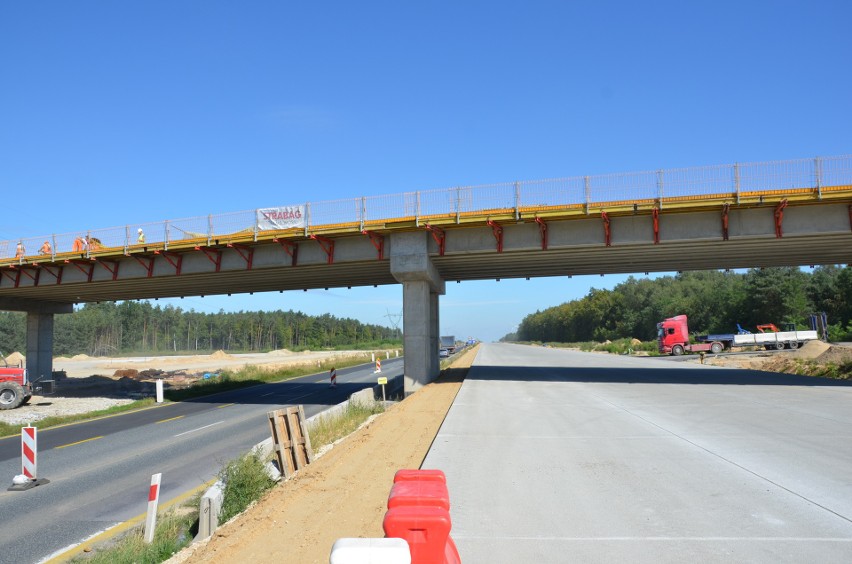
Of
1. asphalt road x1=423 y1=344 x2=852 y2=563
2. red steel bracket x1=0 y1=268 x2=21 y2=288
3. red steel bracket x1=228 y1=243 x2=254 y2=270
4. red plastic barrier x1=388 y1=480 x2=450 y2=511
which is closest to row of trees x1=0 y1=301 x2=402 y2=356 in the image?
red steel bracket x1=0 y1=268 x2=21 y2=288

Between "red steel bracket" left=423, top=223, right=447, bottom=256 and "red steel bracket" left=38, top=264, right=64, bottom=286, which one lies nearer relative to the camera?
"red steel bracket" left=423, top=223, right=447, bottom=256

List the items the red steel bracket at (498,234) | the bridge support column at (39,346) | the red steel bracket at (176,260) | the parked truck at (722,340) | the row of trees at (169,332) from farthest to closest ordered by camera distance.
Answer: the row of trees at (169,332) → the parked truck at (722,340) → the bridge support column at (39,346) → the red steel bracket at (176,260) → the red steel bracket at (498,234)

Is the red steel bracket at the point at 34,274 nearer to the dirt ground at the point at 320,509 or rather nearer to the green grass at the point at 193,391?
the green grass at the point at 193,391

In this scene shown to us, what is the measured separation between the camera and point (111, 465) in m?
13.0

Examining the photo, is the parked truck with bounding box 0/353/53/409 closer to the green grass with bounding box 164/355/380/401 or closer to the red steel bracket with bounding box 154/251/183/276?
the green grass with bounding box 164/355/380/401

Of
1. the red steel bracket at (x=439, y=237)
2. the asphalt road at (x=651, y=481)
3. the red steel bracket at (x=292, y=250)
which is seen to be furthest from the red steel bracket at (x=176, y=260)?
the asphalt road at (x=651, y=481)

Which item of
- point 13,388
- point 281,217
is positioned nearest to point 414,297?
point 281,217

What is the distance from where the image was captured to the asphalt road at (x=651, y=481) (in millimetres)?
5582

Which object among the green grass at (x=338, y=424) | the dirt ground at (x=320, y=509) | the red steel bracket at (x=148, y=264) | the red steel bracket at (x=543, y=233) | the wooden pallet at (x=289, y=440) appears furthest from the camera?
the red steel bracket at (x=148, y=264)

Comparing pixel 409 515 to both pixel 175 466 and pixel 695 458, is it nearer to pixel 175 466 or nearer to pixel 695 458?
pixel 695 458

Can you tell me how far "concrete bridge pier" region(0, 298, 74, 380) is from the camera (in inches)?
1492

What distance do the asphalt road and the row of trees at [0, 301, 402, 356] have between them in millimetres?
135764

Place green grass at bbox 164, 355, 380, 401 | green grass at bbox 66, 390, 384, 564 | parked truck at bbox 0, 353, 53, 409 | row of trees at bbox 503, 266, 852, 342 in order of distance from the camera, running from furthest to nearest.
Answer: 1. row of trees at bbox 503, 266, 852, 342
2. green grass at bbox 164, 355, 380, 401
3. parked truck at bbox 0, 353, 53, 409
4. green grass at bbox 66, 390, 384, 564

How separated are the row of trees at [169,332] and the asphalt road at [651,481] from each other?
445ft
